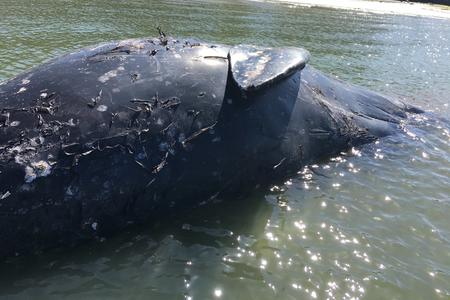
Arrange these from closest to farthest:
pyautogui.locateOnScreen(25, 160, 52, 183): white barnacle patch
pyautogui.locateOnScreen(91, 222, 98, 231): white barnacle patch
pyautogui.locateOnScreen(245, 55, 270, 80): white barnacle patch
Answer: pyautogui.locateOnScreen(25, 160, 52, 183): white barnacle patch → pyautogui.locateOnScreen(91, 222, 98, 231): white barnacle patch → pyautogui.locateOnScreen(245, 55, 270, 80): white barnacle patch

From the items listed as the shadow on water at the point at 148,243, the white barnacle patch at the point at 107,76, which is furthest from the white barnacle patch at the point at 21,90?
the shadow on water at the point at 148,243

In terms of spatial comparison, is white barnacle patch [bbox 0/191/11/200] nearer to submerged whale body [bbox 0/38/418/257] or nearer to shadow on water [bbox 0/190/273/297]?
submerged whale body [bbox 0/38/418/257]

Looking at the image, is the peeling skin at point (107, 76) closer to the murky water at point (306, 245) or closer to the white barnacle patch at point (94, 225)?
the white barnacle patch at point (94, 225)

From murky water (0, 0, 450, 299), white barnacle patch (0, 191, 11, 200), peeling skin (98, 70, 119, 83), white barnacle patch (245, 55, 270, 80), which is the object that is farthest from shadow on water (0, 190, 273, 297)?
peeling skin (98, 70, 119, 83)

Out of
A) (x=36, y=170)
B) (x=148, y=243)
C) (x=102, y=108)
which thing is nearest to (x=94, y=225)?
(x=148, y=243)

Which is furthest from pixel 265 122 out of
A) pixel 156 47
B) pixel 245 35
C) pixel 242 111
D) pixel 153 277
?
pixel 245 35

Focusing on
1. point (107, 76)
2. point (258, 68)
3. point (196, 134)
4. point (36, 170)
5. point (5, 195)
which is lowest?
point (5, 195)

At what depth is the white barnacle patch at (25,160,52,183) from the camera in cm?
477

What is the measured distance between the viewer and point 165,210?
5.66m

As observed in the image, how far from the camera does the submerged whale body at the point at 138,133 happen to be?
4898 millimetres

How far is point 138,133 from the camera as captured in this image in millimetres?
5359

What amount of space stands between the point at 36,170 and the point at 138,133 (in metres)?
1.13

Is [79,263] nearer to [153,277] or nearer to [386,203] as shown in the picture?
[153,277]

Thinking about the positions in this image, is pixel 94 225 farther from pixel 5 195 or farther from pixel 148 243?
pixel 5 195
